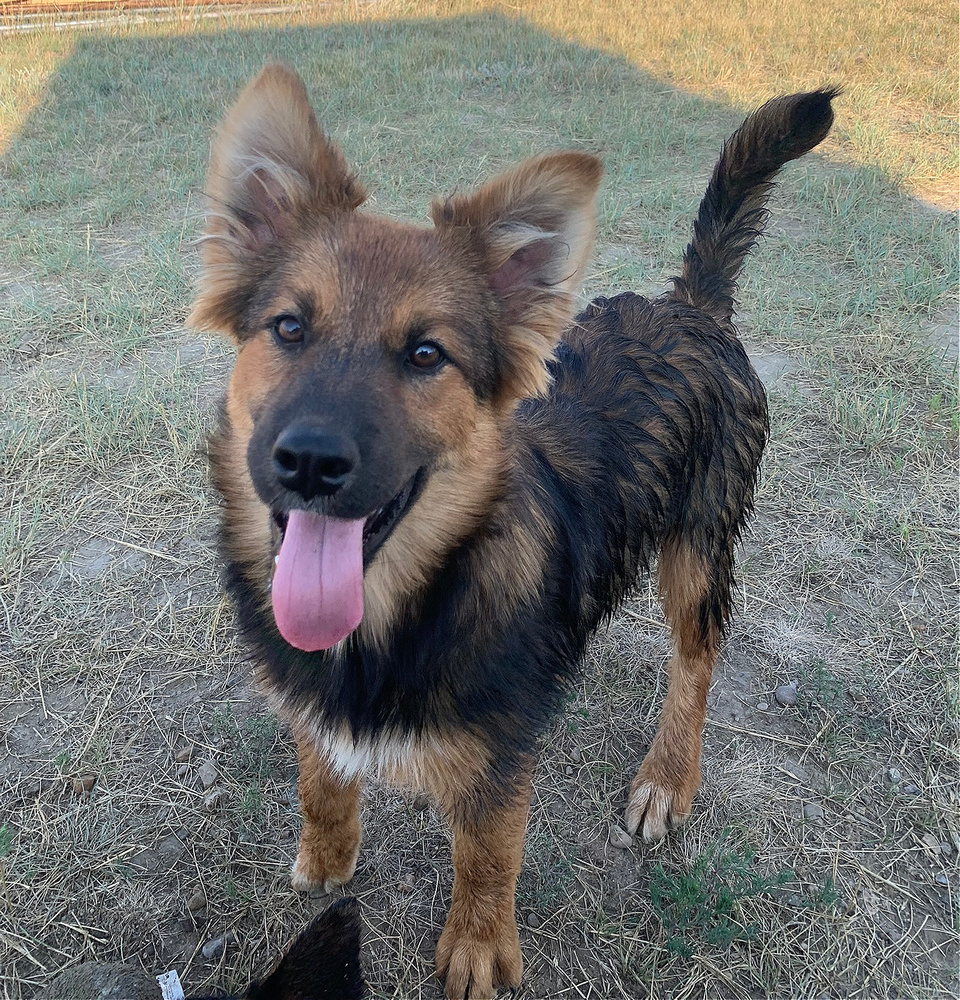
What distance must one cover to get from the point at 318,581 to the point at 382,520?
240 millimetres

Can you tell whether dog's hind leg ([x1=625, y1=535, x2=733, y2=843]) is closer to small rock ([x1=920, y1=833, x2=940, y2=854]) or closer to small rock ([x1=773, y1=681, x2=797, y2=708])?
small rock ([x1=773, y1=681, x2=797, y2=708])

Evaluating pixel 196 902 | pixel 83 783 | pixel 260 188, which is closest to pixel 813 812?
pixel 196 902

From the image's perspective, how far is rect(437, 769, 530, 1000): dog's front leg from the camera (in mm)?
2215

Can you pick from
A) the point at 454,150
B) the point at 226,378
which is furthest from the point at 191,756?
the point at 454,150

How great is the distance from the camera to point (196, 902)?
2.52m

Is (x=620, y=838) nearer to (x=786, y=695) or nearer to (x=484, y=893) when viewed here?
(x=484, y=893)

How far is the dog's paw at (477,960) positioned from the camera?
7.74ft

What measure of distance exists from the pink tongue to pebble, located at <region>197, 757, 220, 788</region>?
1287 mm

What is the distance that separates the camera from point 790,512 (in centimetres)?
418

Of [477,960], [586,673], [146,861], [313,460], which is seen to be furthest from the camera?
[586,673]

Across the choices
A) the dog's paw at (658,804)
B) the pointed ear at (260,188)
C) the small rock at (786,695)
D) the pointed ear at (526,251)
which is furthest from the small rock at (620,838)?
the pointed ear at (260,188)

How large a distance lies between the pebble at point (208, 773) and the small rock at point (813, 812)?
2314 millimetres

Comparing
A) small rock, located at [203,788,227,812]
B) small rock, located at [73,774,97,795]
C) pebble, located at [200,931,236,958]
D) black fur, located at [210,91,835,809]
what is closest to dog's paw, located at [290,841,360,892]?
pebble, located at [200,931,236,958]

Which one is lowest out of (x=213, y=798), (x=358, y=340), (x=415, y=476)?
(x=213, y=798)
